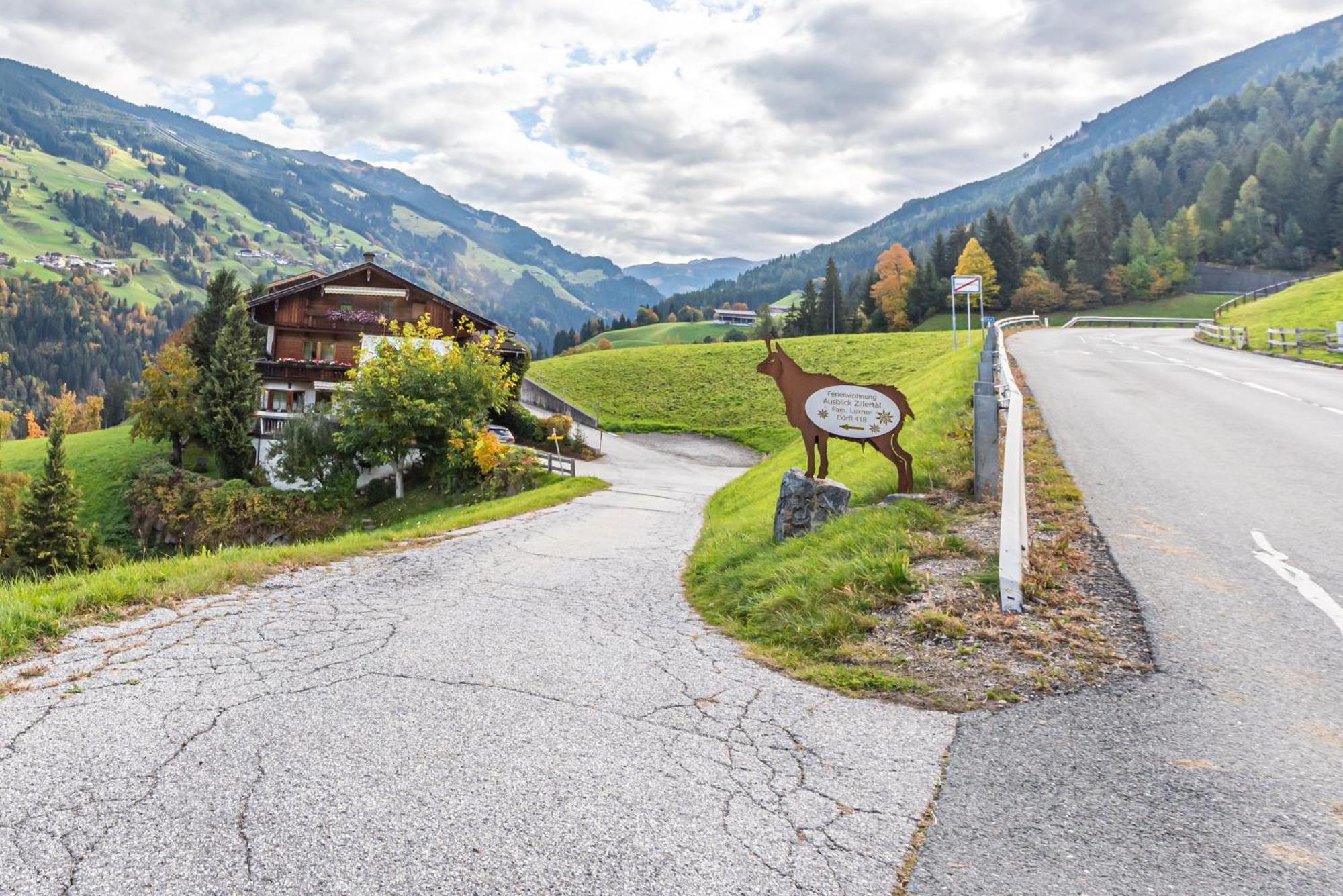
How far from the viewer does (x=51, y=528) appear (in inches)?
1061

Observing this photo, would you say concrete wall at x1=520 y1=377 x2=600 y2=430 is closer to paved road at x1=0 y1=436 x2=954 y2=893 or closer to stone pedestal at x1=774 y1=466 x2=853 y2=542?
stone pedestal at x1=774 y1=466 x2=853 y2=542

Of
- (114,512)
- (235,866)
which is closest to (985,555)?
(235,866)

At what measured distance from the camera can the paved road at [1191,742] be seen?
2.77 meters

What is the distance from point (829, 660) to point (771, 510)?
8.13 meters

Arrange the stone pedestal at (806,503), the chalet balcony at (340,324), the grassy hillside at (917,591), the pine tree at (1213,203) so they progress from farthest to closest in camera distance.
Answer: the pine tree at (1213,203)
the chalet balcony at (340,324)
the stone pedestal at (806,503)
the grassy hillside at (917,591)

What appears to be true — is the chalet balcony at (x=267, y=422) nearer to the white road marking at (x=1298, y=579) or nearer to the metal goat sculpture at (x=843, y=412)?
the metal goat sculpture at (x=843, y=412)

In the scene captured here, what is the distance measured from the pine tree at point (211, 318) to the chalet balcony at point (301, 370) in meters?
3.22

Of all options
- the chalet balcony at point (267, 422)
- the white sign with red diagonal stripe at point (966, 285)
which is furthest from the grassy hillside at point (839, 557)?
the chalet balcony at point (267, 422)

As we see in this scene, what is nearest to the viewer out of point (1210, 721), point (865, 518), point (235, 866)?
point (235, 866)

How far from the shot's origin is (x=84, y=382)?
181500 mm

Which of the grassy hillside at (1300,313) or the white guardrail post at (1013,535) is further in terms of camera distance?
the grassy hillside at (1300,313)

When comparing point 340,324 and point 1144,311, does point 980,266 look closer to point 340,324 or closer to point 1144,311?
point 1144,311

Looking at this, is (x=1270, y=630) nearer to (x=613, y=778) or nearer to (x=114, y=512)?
(x=613, y=778)

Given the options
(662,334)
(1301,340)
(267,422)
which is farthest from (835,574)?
(662,334)
